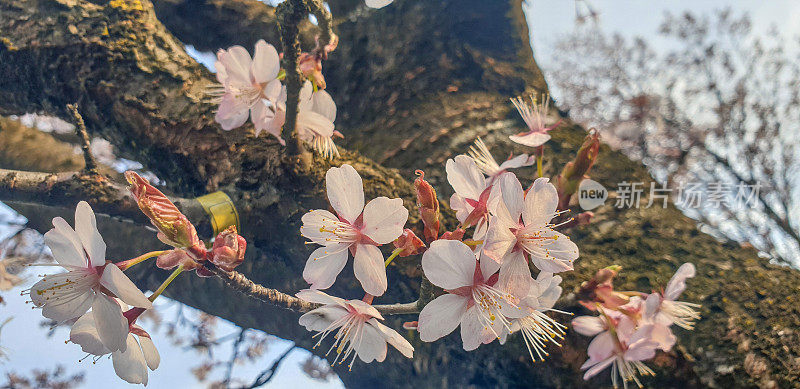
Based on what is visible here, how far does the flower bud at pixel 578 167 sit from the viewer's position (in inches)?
22.6

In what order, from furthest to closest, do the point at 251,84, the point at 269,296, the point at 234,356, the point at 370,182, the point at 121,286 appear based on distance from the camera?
the point at 234,356
the point at 370,182
the point at 251,84
the point at 269,296
the point at 121,286

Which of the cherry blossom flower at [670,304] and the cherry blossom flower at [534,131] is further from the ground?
the cherry blossom flower at [534,131]

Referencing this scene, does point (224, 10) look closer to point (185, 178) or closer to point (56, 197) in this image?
point (185, 178)

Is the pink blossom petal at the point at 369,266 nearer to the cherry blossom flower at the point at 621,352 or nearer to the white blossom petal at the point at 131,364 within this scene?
the white blossom petal at the point at 131,364

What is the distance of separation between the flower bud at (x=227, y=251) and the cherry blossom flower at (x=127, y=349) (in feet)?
0.34

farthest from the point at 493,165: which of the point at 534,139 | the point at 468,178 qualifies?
the point at 468,178

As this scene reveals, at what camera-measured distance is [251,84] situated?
2.00ft

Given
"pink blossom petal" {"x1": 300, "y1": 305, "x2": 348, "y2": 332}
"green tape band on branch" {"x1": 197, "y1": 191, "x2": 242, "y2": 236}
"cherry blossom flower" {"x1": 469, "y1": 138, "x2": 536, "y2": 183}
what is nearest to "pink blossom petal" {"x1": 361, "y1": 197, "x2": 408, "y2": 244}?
"pink blossom petal" {"x1": 300, "y1": 305, "x2": 348, "y2": 332}

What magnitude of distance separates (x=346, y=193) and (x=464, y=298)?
6.3 inches

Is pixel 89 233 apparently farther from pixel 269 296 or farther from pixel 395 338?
pixel 395 338

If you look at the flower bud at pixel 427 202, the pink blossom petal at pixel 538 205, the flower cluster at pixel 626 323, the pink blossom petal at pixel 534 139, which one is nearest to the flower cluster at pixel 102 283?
the flower bud at pixel 427 202

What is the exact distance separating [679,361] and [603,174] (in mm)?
459

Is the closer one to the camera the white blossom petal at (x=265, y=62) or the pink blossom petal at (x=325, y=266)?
the pink blossom petal at (x=325, y=266)

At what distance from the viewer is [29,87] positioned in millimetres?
907
